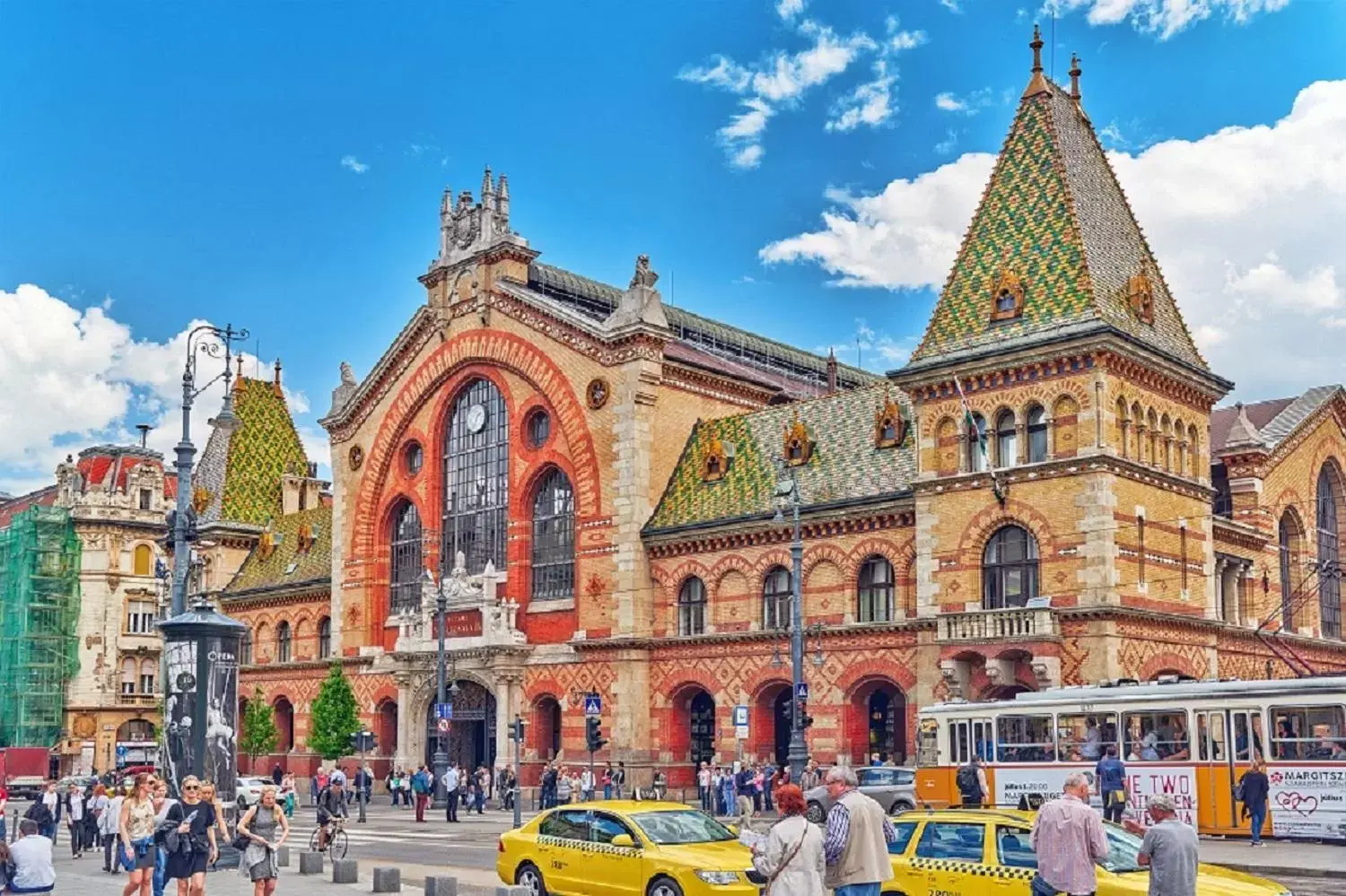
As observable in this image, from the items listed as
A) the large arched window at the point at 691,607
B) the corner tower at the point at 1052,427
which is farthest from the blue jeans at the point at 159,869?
the large arched window at the point at 691,607

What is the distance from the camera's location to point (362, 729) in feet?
197

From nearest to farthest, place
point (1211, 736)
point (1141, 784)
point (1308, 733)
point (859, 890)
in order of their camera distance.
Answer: point (859, 890) → point (1308, 733) → point (1211, 736) → point (1141, 784)

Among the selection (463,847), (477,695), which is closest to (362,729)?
(477,695)

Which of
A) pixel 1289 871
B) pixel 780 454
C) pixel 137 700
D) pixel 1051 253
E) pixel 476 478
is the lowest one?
pixel 1289 871

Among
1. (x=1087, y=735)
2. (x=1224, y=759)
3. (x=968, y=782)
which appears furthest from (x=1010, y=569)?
(x=1224, y=759)

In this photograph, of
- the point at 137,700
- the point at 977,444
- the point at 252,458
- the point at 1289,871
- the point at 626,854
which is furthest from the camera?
the point at 137,700

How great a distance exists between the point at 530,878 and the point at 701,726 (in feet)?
99.9

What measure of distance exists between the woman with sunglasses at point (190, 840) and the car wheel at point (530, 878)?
171 inches

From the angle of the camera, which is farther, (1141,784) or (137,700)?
(137,700)

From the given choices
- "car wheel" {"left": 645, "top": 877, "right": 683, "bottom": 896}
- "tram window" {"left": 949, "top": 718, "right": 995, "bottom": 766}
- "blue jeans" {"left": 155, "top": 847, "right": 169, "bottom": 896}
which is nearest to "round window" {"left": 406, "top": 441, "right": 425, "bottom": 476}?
"tram window" {"left": 949, "top": 718, "right": 995, "bottom": 766}

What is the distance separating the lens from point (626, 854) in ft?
65.9

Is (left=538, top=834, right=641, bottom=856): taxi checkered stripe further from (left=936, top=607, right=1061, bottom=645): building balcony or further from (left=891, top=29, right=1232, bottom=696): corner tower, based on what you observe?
(left=936, top=607, right=1061, bottom=645): building balcony

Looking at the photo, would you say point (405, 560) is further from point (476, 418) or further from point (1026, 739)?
point (1026, 739)

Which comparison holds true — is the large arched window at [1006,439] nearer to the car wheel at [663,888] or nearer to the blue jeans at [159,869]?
the car wheel at [663,888]
